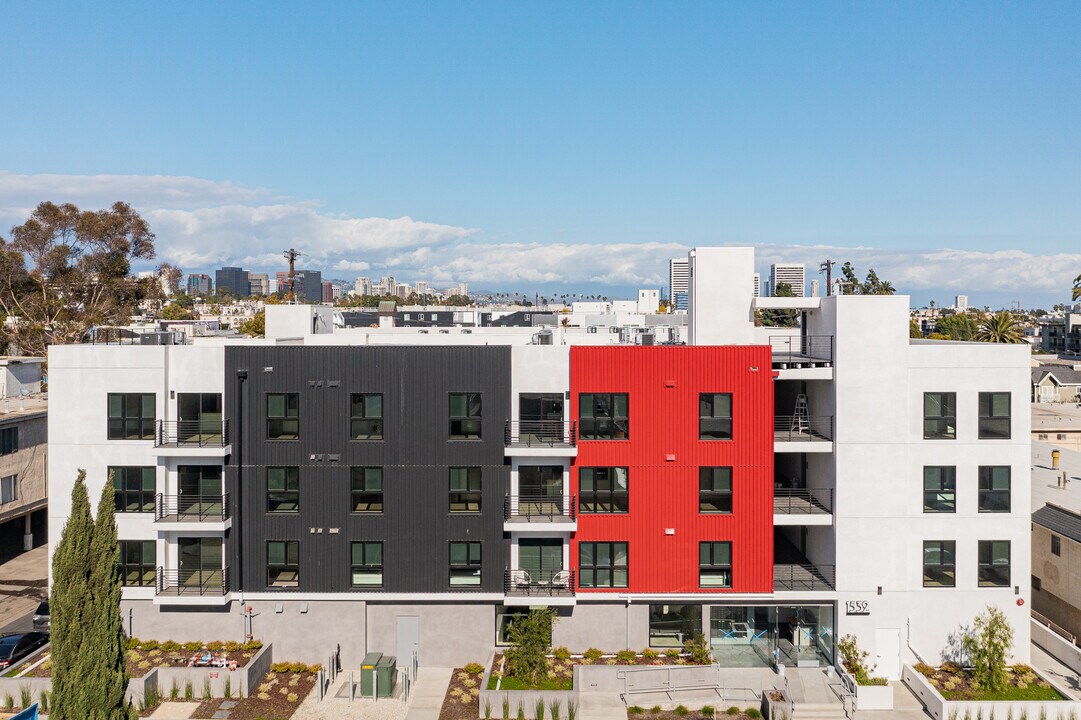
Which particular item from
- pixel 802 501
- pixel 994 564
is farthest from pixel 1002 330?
pixel 802 501

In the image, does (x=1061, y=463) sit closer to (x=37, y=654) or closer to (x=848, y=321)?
(x=848, y=321)

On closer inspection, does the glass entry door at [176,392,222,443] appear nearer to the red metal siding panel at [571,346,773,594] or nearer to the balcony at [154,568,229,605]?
the balcony at [154,568,229,605]

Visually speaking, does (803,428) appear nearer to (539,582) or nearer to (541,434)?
(541,434)

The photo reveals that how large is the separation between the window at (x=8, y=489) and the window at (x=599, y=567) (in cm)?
3156

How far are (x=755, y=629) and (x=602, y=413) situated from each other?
9.96 m

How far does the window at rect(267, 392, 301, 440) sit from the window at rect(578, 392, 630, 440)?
1076 centimetres

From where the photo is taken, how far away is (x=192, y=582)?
2792 centimetres

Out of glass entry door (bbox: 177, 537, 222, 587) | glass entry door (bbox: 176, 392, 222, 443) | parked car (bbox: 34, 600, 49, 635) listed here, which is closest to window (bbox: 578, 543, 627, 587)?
glass entry door (bbox: 177, 537, 222, 587)

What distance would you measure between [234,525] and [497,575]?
10092mm

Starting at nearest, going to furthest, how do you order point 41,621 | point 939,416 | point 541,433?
point 939,416
point 541,433
point 41,621

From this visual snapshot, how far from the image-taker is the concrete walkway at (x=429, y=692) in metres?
24.7

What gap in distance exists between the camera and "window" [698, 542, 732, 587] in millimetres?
27969

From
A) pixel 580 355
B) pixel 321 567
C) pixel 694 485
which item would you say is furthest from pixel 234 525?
pixel 694 485

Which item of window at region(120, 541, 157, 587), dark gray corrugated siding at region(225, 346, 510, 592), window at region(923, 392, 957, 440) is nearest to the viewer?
window at region(923, 392, 957, 440)
